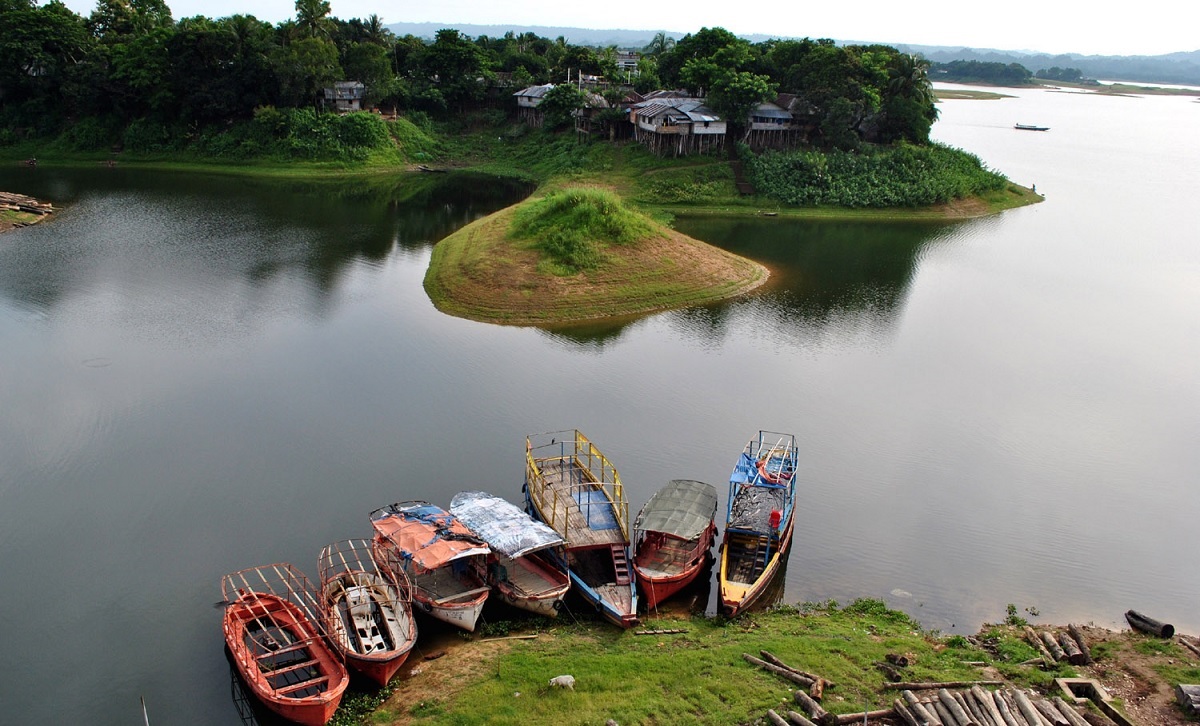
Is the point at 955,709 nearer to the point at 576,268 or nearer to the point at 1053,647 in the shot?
the point at 1053,647

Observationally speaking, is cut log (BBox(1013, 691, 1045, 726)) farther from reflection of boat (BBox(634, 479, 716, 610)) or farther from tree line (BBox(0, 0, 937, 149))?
tree line (BBox(0, 0, 937, 149))

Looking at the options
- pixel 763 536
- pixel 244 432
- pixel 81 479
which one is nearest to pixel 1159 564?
pixel 763 536

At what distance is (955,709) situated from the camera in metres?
16.8

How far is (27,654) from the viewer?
20.7 meters

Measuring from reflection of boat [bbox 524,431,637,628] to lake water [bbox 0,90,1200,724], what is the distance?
1578 mm

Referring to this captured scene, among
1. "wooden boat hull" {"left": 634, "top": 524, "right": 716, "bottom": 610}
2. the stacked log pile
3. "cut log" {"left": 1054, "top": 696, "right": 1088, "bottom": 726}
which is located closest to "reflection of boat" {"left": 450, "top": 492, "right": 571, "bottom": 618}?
"wooden boat hull" {"left": 634, "top": 524, "right": 716, "bottom": 610}

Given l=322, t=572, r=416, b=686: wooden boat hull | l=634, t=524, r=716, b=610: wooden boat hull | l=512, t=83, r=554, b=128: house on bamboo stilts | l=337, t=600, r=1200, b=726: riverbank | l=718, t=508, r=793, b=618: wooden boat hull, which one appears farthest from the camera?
l=512, t=83, r=554, b=128: house on bamboo stilts

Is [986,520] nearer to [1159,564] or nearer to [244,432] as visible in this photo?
[1159,564]

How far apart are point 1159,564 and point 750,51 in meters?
73.4

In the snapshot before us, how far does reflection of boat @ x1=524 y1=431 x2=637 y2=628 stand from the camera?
2303cm

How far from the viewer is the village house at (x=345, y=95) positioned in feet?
306

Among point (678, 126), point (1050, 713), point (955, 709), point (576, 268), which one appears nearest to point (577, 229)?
point (576, 268)

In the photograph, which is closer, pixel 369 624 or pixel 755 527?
pixel 369 624

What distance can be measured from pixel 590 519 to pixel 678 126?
2427 inches
